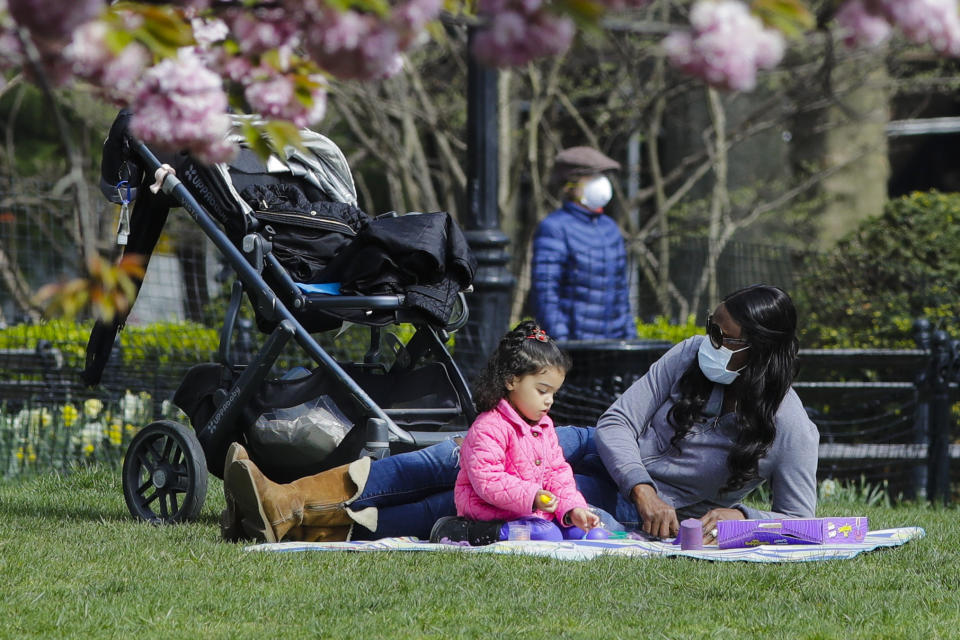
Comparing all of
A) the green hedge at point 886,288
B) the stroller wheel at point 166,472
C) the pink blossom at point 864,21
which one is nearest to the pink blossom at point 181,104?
the pink blossom at point 864,21

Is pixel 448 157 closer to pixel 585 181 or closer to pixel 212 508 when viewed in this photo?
pixel 585 181

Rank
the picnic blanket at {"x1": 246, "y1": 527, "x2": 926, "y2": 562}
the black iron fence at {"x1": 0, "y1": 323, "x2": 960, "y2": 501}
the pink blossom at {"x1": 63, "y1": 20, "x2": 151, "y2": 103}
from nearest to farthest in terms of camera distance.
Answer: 1. the pink blossom at {"x1": 63, "y1": 20, "x2": 151, "y2": 103}
2. the picnic blanket at {"x1": 246, "y1": 527, "x2": 926, "y2": 562}
3. the black iron fence at {"x1": 0, "y1": 323, "x2": 960, "y2": 501}

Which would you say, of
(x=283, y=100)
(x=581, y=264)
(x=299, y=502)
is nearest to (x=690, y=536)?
(x=299, y=502)

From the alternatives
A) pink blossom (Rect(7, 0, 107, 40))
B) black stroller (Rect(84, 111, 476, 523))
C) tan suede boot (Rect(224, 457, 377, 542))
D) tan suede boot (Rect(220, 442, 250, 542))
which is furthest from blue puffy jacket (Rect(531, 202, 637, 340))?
pink blossom (Rect(7, 0, 107, 40))

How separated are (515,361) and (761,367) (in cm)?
82

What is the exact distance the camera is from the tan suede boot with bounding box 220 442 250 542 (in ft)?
14.8

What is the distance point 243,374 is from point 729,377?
68.3 inches

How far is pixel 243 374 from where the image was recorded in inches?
190

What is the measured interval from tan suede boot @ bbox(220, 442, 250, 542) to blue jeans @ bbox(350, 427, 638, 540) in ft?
1.33

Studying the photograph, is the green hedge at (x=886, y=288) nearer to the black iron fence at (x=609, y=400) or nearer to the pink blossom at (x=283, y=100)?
the black iron fence at (x=609, y=400)

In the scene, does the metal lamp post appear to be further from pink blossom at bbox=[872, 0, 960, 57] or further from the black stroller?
pink blossom at bbox=[872, 0, 960, 57]

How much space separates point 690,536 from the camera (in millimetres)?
4363

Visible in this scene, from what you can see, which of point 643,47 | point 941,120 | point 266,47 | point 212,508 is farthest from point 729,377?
point 941,120

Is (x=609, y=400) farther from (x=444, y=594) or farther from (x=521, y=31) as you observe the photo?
(x=521, y=31)
